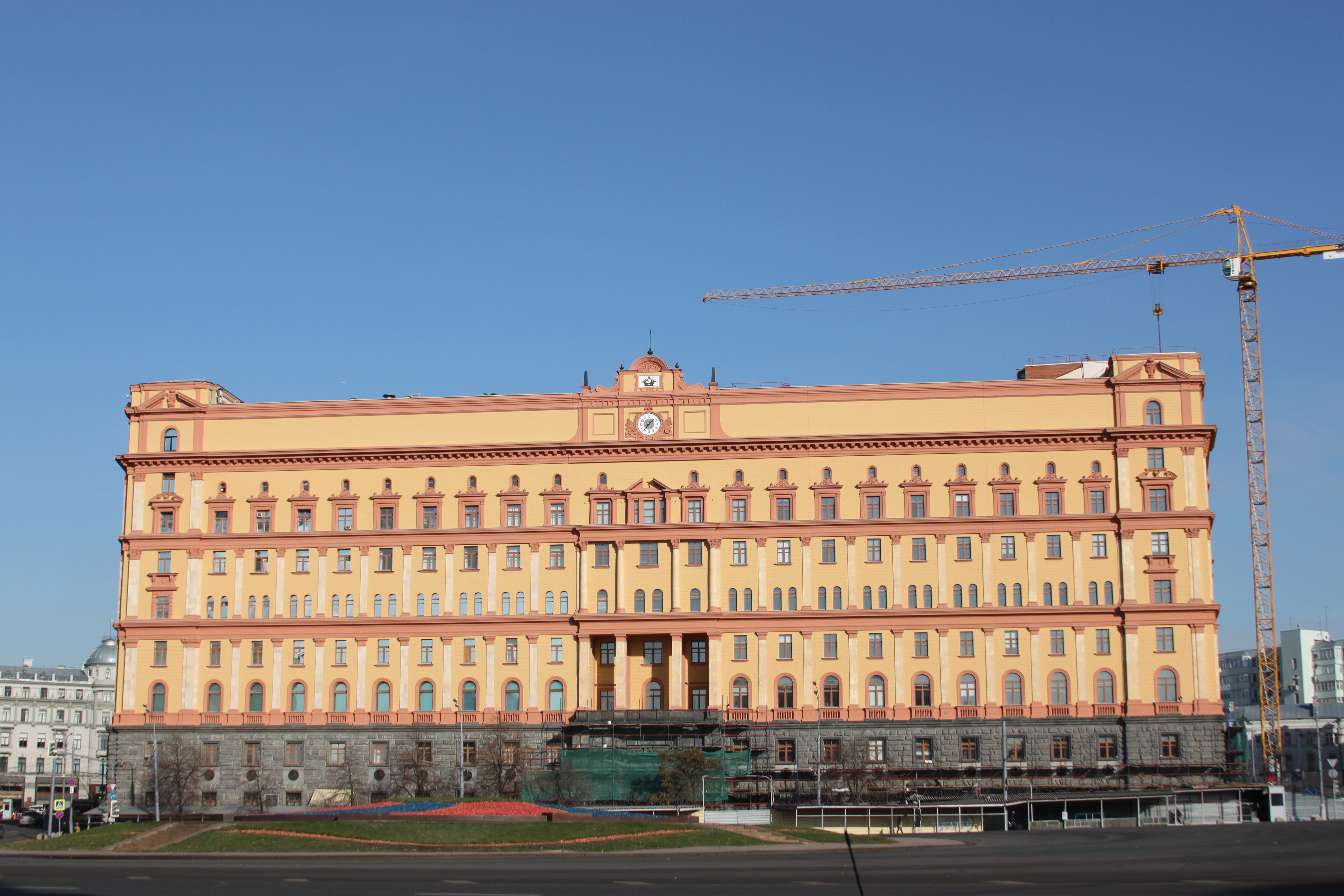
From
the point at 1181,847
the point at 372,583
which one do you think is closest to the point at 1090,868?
the point at 1181,847

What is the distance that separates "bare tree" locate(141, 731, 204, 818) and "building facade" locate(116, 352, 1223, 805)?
1.61 m

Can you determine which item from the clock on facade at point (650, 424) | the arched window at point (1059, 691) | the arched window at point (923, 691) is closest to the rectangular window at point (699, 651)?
the arched window at point (923, 691)

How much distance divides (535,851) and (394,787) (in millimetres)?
39978

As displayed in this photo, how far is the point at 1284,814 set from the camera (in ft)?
316

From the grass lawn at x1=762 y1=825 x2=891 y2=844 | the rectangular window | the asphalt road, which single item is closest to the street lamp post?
the asphalt road

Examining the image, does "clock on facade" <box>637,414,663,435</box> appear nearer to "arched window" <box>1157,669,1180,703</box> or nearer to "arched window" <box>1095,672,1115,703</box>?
"arched window" <box>1095,672,1115,703</box>

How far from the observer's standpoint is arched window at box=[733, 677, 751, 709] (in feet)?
364

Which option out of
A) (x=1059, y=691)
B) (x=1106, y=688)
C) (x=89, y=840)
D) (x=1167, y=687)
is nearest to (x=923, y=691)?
(x=1059, y=691)

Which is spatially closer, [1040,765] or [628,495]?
[1040,765]

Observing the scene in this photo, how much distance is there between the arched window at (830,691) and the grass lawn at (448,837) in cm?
3270

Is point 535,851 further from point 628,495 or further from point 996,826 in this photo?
point 628,495

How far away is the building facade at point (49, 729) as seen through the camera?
182 m

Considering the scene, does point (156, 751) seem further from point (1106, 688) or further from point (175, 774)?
point (1106, 688)

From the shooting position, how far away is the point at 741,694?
111m
